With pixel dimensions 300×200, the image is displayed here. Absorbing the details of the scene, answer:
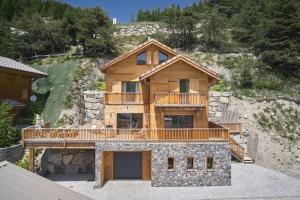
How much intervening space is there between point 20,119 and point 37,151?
8514 mm

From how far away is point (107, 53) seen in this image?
46062mm

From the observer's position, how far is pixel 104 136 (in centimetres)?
2364

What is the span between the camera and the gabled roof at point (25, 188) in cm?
656

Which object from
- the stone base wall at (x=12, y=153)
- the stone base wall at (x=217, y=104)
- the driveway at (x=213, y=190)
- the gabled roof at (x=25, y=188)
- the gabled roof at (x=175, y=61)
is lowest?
the driveway at (x=213, y=190)

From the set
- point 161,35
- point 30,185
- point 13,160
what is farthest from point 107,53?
point 30,185

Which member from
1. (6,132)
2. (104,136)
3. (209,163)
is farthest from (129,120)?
(6,132)

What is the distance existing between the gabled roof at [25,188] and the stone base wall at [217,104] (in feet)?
101

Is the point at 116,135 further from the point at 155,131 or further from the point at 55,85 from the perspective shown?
the point at 55,85

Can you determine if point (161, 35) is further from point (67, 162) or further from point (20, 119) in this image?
point (67, 162)

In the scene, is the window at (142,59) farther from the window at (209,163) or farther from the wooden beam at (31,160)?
the wooden beam at (31,160)

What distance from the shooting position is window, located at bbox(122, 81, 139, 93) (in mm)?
27141

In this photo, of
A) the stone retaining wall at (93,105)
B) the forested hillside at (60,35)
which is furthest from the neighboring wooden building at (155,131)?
the forested hillside at (60,35)

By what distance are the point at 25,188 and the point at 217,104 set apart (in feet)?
107

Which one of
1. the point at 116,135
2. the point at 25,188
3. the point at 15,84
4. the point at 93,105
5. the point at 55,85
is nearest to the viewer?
the point at 25,188
